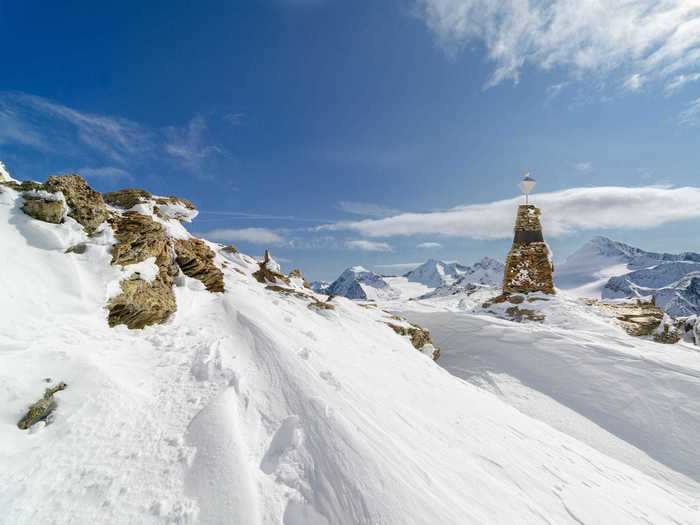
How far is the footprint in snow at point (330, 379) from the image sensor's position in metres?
4.79

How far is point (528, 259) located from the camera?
53.2ft

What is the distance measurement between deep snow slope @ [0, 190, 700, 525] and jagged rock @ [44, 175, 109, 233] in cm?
31

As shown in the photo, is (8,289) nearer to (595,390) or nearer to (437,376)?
(437,376)

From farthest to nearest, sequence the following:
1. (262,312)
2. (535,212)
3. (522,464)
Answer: (535,212)
(262,312)
(522,464)

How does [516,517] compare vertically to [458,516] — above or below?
below

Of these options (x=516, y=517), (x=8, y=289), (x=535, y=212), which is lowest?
(x=516, y=517)

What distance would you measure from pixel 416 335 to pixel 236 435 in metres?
8.82

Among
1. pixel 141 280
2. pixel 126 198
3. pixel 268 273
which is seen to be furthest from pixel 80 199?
pixel 268 273

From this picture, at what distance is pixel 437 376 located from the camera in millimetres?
7492

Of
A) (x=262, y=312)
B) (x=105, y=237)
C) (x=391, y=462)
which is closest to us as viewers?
(x=391, y=462)

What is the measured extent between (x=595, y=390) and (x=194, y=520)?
33.9 feet

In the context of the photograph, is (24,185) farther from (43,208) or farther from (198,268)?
(198,268)

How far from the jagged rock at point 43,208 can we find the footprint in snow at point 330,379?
5512 mm

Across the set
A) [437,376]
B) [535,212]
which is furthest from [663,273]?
[437,376]
